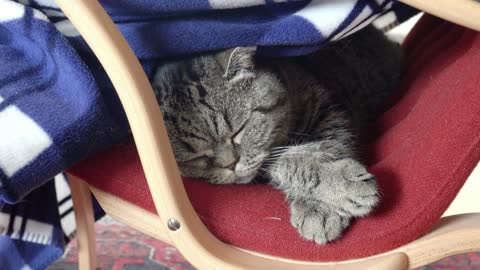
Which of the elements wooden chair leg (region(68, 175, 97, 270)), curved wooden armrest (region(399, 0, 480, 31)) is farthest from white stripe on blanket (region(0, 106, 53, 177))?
curved wooden armrest (region(399, 0, 480, 31))

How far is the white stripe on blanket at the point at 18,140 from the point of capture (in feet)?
2.21

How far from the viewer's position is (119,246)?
5.16 ft

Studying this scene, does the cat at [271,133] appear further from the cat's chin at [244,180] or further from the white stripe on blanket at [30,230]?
the white stripe on blanket at [30,230]

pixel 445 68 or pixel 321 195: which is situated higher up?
pixel 445 68

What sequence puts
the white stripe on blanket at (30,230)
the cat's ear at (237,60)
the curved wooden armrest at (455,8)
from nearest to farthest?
the curved wooden armrest at (455,8)
the cat's ear at (237,60)
the white stripe on blanket at (30,230)

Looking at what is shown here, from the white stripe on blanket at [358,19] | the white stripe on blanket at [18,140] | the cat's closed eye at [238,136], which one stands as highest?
the white stripe on blanket at [358,19]

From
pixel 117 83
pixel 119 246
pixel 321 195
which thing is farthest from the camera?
pixel 119 246

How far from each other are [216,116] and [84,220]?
0.36m

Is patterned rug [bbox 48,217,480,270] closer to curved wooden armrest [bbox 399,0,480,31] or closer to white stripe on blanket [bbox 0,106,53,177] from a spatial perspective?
white stripe on blanket [bbox 0,106,53,177]

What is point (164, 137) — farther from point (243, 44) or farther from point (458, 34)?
point (458, 34)

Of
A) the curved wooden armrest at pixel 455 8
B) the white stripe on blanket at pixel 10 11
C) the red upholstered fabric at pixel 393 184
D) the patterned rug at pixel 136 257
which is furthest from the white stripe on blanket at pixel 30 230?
the curved wooden armrest at pixel 455 8

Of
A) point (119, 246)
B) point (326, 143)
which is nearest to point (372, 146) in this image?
point (326, 143)

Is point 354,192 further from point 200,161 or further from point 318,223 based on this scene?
point 200,161

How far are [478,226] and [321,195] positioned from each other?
21 centimetres
